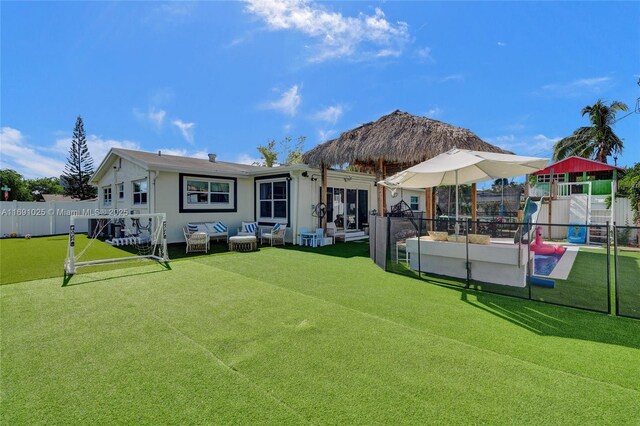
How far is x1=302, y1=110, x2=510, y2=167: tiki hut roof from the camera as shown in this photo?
9.38m

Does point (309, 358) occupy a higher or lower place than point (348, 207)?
lower

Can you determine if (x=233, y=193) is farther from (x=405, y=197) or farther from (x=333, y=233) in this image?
(x=405, y=197)

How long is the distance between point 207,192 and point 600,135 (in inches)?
1183

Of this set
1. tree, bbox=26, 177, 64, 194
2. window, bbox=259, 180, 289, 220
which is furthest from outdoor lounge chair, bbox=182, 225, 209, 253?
tree, bbox=26, 177, 64, 194

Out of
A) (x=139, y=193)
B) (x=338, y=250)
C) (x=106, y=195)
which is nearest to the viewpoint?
(x=338, y=250)

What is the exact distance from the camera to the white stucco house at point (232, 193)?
37.3 ft

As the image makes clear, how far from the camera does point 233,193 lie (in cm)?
1300

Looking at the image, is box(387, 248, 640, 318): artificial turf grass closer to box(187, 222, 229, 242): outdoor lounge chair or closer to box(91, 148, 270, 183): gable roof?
box(187, 222, 229, 242): outdoor lounge chair

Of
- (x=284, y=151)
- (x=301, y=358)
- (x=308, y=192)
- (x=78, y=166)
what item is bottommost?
(x=301, y=358)

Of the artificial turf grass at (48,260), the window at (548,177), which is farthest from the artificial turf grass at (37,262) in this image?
the window at (548,177)

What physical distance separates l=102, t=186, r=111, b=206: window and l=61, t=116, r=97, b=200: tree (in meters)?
18.7

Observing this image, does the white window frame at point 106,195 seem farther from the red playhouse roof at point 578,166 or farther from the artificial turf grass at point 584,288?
the red playhouse roof at point 578,166

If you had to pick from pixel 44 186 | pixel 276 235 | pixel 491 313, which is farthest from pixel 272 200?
pixel 44 186

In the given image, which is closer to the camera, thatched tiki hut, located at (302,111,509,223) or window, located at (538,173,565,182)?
thatched tiki hut, located at (302,111,509,223)
